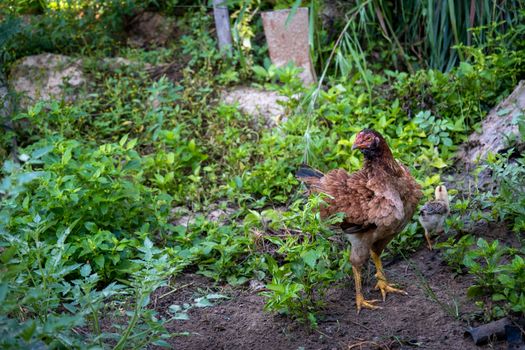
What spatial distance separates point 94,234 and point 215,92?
2807 millimetres

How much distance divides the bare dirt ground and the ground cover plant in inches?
3.6

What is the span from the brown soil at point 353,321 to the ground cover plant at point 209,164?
0.29 ft

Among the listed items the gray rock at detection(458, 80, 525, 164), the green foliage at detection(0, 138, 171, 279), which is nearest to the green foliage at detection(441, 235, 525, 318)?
the gray rock at detection(458, 80, 525, 164)

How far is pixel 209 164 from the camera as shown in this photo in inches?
257

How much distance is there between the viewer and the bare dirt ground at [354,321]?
13.0 feet

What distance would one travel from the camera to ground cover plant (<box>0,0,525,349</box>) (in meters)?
3.84

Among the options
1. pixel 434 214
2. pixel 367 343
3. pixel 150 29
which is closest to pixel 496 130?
pixel 434 214

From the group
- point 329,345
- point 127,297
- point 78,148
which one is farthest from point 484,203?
point 78,148

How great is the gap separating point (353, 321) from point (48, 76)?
4.76 metres

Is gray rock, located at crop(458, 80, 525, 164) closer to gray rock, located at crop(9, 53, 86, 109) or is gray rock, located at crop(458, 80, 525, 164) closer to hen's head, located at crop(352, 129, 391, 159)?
hen's head, located at crop(352, 129, 391, 159)

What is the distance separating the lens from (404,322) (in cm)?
412

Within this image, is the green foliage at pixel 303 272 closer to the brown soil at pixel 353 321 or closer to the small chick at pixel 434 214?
the brown soil at pixel 353 321

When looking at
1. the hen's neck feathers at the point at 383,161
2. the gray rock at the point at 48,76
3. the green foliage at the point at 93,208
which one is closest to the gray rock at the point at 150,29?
the gray rock at the point at 48,76

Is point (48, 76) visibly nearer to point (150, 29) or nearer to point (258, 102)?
point (150, 29)
